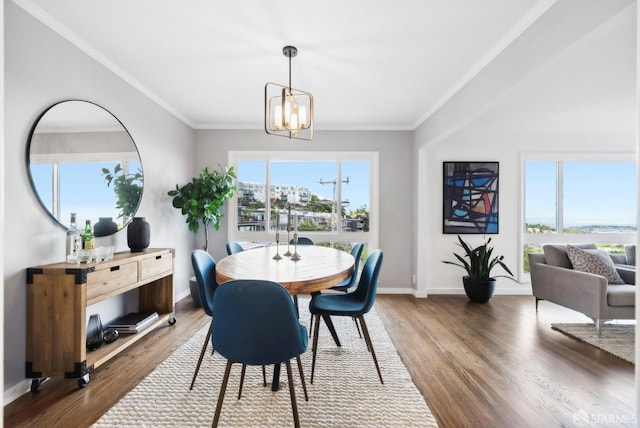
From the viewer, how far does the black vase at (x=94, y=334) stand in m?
2.25

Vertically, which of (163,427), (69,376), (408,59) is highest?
(408,59)

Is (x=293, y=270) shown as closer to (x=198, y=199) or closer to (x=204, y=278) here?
(x=204, y=278)

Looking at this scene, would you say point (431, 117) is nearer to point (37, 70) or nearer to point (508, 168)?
point (508, 168)

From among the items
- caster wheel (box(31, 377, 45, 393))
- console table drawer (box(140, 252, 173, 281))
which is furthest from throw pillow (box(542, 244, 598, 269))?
caster wheel (box(31, 377, 45, 393))

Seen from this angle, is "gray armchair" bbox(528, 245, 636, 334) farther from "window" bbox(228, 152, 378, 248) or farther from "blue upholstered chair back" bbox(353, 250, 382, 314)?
"blue upholstered chair back" bbox(353, 250, 382, 314)

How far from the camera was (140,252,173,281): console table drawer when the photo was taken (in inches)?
103

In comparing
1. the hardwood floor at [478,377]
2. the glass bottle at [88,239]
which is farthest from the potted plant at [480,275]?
the glass bottle at [88,239]

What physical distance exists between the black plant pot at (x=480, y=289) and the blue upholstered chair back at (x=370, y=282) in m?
2.31

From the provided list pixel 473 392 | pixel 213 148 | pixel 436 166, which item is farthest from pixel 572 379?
pixel 213 148

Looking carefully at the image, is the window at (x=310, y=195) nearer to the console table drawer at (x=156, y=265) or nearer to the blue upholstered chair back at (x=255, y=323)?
the console table drawer at (x=156, y=265)

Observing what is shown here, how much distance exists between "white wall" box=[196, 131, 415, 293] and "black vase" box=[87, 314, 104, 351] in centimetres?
218

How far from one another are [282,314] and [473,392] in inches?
59.0

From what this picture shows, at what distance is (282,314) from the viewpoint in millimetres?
1452

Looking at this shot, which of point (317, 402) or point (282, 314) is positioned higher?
point (282, 314)
